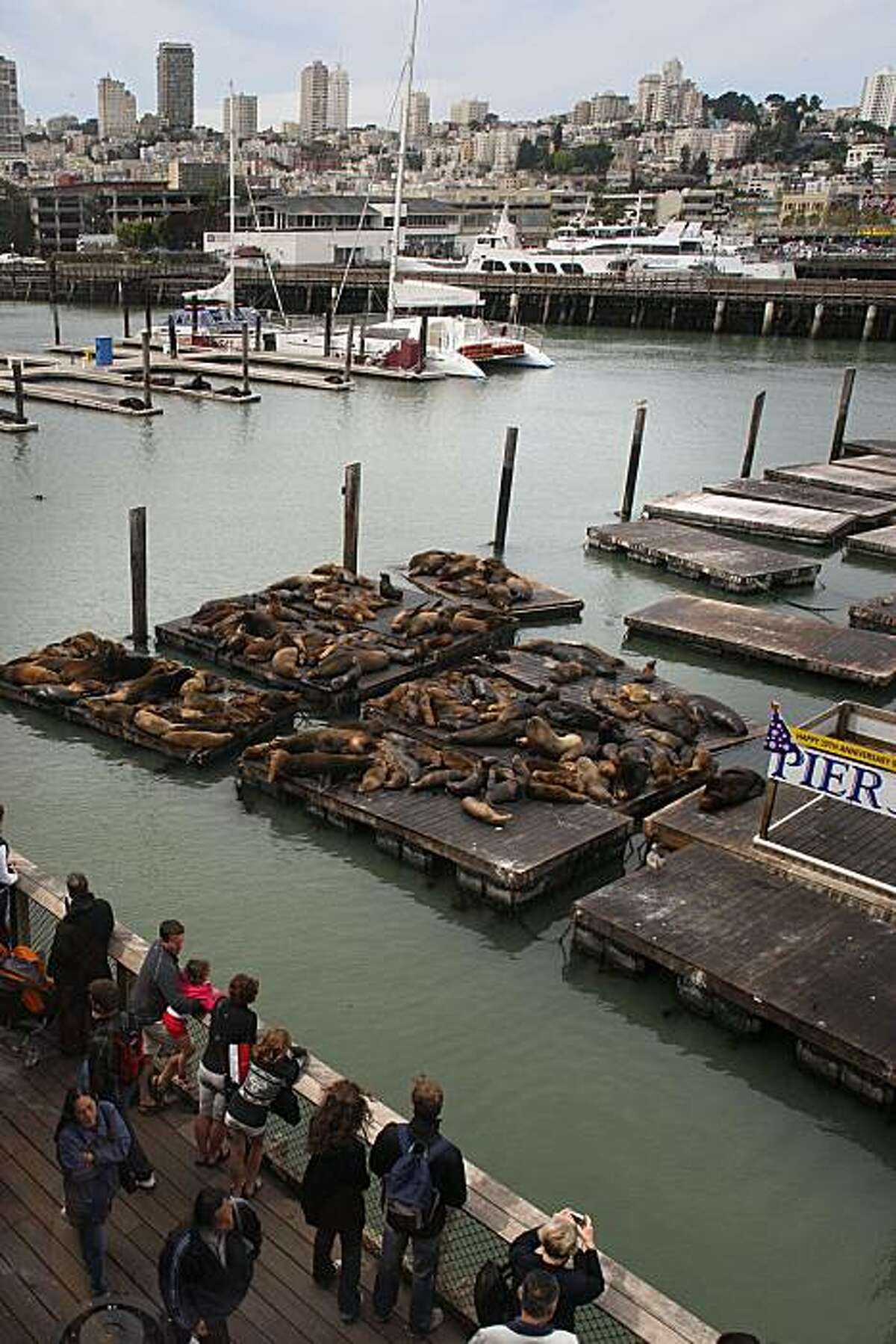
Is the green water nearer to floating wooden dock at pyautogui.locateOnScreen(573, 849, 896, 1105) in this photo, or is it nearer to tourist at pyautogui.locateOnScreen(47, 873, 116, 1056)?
floating wooden dock at pyautogui.locateOnScreen(573, 849, 896, 1105)

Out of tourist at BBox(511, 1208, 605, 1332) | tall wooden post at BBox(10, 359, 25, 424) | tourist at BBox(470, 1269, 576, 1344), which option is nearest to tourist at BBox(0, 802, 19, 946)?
tourist at BBox(511, 1208, 605, 1332)

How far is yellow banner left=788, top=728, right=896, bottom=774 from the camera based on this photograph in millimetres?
8633

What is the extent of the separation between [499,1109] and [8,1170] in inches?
140

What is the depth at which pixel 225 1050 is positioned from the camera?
209 inches

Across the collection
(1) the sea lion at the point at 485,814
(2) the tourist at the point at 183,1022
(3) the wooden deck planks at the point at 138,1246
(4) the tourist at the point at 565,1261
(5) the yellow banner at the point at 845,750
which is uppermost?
(4) the tourist at the point at 565,1261

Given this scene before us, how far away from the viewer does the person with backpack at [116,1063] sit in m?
4.94

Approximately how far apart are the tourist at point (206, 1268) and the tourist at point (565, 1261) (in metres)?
1.00

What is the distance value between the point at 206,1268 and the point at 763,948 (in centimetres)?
573

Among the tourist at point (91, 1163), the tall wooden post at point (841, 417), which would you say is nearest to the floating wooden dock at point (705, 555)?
the tall wooden post at point (841, 417)

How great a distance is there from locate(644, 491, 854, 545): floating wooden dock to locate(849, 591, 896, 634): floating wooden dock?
5.27 meters

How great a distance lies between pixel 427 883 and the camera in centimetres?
1063

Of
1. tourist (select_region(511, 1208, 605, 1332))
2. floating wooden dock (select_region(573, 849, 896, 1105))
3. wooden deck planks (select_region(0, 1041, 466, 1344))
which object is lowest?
floating wooden dock (select_region(573, 849, 896, 1105))

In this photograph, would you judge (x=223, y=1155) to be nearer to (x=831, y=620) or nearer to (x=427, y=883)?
(x=427, y=883)

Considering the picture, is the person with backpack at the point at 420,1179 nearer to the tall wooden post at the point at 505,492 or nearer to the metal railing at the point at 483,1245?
the metal railing at the point at 483,1245
